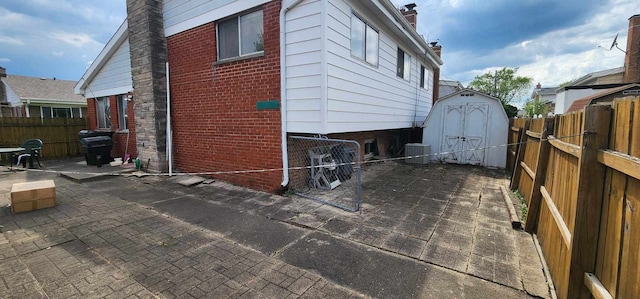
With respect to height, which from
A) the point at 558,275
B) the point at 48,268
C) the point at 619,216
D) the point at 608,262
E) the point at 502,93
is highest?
the point at 502,93

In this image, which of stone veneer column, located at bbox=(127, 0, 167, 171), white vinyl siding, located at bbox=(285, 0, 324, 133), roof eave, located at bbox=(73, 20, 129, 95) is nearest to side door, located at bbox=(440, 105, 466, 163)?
white vinyl siding, located at bbox=(285, 0, 324, 133)

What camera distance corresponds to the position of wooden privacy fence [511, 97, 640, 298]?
5.06 feet

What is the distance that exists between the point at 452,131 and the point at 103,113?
14.7 m

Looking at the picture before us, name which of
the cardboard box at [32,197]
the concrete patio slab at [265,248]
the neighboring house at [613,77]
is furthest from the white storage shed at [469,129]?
the neighboring house at [613,77]

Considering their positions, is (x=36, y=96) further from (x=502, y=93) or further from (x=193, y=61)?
(x=502, y=93)

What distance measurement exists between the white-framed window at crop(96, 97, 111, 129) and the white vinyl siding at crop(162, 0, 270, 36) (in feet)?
20.3

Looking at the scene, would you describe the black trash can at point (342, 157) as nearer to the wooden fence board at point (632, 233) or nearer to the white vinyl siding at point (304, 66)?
the white vinyl siding at point (304, 66)

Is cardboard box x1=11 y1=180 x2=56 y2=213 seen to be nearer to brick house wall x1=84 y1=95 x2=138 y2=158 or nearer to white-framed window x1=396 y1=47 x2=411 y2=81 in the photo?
brick house wall x1=84 y1=95 x2=138 y2=158

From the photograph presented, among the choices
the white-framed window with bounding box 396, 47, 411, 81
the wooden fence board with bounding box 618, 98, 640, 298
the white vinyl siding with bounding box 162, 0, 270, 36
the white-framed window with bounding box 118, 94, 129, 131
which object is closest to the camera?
the wooden fence board with bounding box 618, 98, 640, 298

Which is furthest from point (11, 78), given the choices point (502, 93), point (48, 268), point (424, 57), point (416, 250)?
point (502, 93)

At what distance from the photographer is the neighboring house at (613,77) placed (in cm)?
1514

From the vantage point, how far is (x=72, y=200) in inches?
215

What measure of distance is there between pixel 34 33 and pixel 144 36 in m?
24.1

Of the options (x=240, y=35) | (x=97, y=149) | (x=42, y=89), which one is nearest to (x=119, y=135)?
(x=97, y=149)
